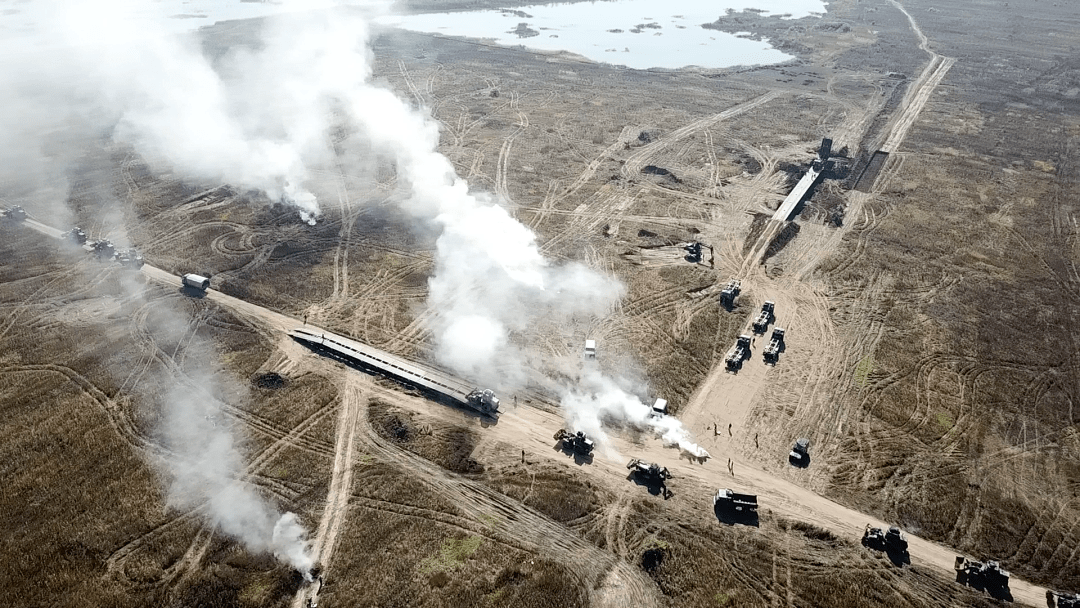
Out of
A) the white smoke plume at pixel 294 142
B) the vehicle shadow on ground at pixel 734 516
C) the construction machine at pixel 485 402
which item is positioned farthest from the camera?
the white smoke plume at pixel 294 142

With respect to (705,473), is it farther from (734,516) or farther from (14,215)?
(14,215)

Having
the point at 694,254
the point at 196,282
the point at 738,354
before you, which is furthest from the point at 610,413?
the point at 196,282

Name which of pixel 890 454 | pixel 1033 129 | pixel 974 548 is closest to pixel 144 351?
pixel 890 454

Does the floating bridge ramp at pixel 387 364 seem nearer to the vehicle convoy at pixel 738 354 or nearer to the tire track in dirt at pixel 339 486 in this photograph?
the tire track in dirt at pixel 339 486

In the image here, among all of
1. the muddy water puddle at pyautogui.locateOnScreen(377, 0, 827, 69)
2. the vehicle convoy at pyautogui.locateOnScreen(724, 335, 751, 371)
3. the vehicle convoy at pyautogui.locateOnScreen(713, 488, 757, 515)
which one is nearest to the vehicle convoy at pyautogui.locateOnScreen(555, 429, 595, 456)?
the vehicle convoy at pyautogui.locateOnScreen(713, 488, 757, 515)

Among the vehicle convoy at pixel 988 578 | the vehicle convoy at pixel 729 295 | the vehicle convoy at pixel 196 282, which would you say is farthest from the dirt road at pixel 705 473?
the vehicle convoy at pixel 196 282
